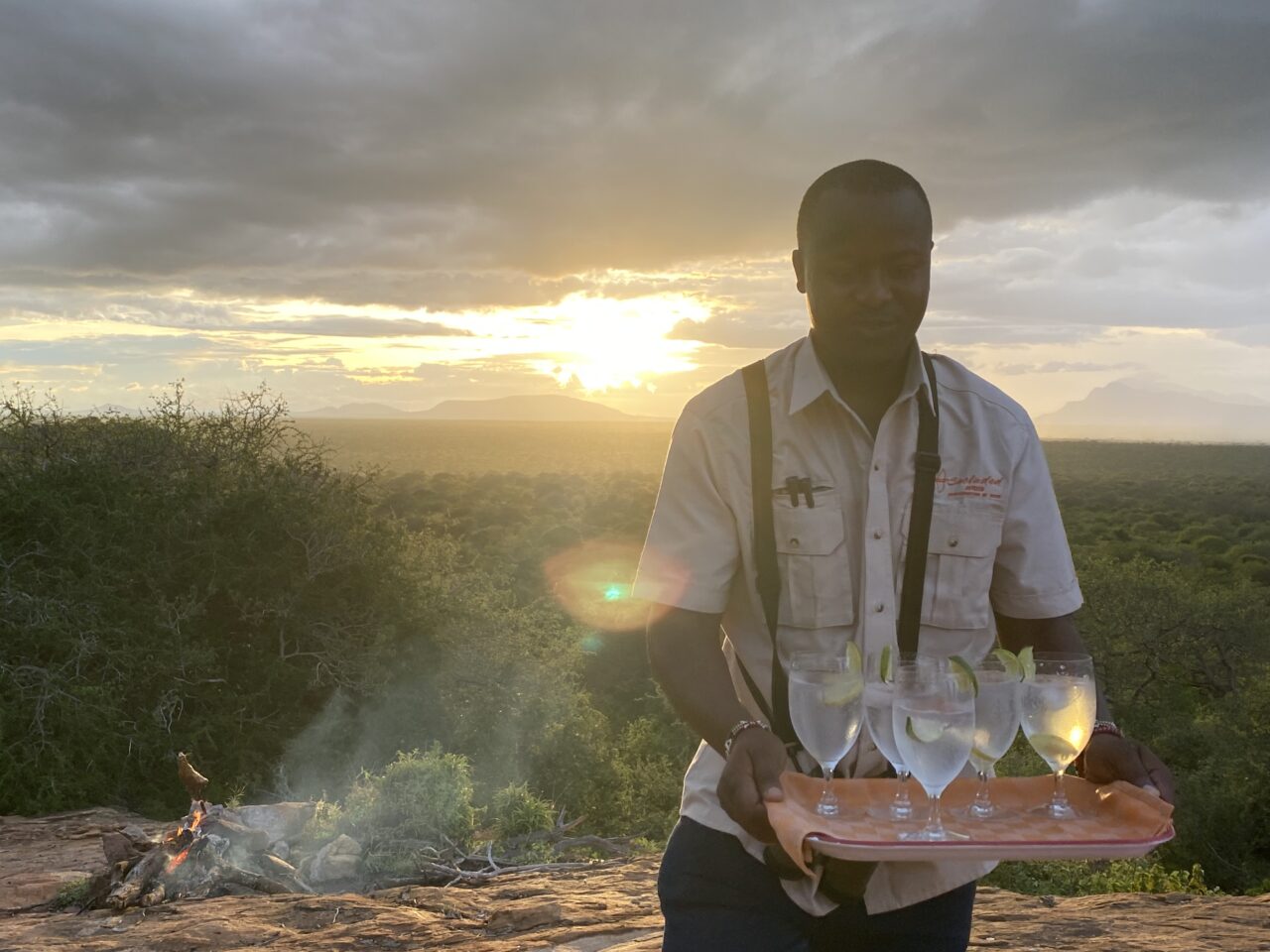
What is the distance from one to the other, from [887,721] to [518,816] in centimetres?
829

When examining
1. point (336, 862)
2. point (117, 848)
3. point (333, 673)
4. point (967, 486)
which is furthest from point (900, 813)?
point (333, 673)

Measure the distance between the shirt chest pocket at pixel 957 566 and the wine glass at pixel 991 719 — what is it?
160 millimetres

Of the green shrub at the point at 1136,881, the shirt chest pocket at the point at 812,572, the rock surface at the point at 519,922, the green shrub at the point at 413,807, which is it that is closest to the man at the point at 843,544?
the shirt chest pocket at the point at 812,572

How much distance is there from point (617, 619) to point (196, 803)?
1506 cm

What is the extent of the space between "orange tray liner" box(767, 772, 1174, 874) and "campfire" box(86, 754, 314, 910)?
5.52 metres

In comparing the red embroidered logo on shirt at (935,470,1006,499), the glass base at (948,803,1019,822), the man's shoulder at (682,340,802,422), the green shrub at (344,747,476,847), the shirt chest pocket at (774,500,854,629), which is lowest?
the green shrub at (344,747,476,847)

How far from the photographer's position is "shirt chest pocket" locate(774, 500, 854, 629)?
2141mm

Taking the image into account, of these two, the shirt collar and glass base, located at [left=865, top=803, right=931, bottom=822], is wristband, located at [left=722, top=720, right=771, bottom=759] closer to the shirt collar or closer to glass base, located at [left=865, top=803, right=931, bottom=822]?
glass base, located at [left=865, top=803, right=931, bottom=822]

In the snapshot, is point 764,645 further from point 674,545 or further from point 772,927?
point 772,927

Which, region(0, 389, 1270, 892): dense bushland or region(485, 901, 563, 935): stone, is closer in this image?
region(485, 901, 563, 935): stone

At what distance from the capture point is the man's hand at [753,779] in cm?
183

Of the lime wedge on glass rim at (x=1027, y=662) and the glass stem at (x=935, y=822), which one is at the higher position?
the lime wedge on glass rim at (x=1027, y=662)

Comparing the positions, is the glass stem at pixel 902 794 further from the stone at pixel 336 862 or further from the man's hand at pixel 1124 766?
the stone at pixel 336 862

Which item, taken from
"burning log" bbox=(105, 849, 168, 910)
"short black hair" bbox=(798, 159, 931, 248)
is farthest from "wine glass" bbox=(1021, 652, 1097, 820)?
"burning log" bbox=(105, 849, 168, 910)
